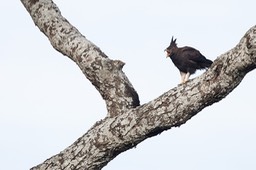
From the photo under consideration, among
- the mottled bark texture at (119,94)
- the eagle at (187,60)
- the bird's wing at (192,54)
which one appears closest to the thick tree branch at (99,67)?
the mottled bark texture at (119,94)

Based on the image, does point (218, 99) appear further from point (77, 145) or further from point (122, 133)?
point (77, 145)

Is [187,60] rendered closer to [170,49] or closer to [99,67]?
[170,49]

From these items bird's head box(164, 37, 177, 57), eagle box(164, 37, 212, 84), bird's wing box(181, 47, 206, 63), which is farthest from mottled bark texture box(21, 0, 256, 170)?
bird's head box(164, 37, 177, 57)

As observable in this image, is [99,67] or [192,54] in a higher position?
[192,54]

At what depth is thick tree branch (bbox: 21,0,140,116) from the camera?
559 cm

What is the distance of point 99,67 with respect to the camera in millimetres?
5594

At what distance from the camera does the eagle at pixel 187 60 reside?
7910mm

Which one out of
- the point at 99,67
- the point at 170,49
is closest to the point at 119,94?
the point at 99,67

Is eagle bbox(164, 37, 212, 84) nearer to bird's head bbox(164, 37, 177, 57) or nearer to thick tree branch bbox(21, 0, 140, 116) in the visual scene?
bird's head bbox(164, 37, 177, 57)

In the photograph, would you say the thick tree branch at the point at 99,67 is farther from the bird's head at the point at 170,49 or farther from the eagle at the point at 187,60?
the bird's head at the point at 170,49

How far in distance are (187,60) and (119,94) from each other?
2.75 meters

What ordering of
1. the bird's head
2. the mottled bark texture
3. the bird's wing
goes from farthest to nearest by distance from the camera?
the bird's head < the bird's wing < the mottled bark texture

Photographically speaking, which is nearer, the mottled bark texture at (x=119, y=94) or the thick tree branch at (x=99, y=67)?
the mottled bark texture at (x=119, y=94)

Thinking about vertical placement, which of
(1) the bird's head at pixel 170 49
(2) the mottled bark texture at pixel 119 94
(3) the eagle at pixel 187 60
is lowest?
(2) the mottled bark texture at pixel 119 94
